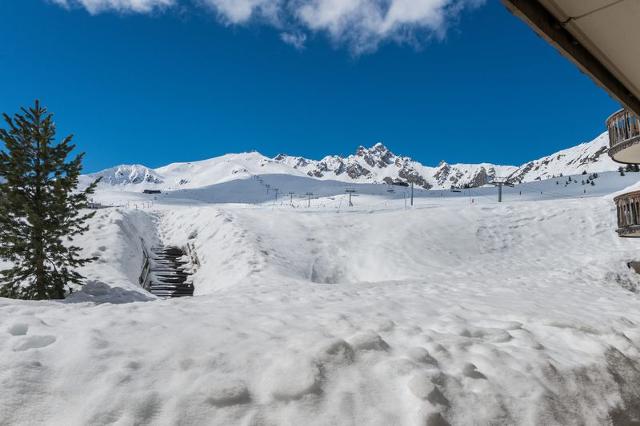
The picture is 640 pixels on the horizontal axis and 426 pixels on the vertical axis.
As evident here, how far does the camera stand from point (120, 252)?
1820 centimetres

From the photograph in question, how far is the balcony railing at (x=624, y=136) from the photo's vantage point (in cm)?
1147

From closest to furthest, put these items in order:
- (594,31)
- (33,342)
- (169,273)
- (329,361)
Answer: (33,342), (329,361), (594,31), (169,273)

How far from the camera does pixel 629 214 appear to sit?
1374 cm

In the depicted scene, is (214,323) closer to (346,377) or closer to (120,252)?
(346,377)

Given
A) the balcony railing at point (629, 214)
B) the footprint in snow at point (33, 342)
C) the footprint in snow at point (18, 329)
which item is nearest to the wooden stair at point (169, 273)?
the footprint in snow at point (18, 329)

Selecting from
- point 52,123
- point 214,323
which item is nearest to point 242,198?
point 52,123

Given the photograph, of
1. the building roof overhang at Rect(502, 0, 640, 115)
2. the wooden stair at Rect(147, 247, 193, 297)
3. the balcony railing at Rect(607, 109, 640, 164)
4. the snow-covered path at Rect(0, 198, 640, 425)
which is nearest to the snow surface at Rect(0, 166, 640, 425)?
the snow-covered path at Rect(0, 198, 640, 425)

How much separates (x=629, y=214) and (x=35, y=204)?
63.8 feet

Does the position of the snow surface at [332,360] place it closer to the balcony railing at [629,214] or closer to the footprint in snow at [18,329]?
the footprint in snow at [18,329]

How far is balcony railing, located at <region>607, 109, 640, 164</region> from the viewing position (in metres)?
11.5

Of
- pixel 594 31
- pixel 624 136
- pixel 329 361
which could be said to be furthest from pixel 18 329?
pixel 624 136

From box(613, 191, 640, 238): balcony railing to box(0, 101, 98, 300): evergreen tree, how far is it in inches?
701

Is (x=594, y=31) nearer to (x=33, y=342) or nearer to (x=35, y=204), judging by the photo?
(x=33, y=342)

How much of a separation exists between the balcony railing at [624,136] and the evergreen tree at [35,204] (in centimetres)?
1660
